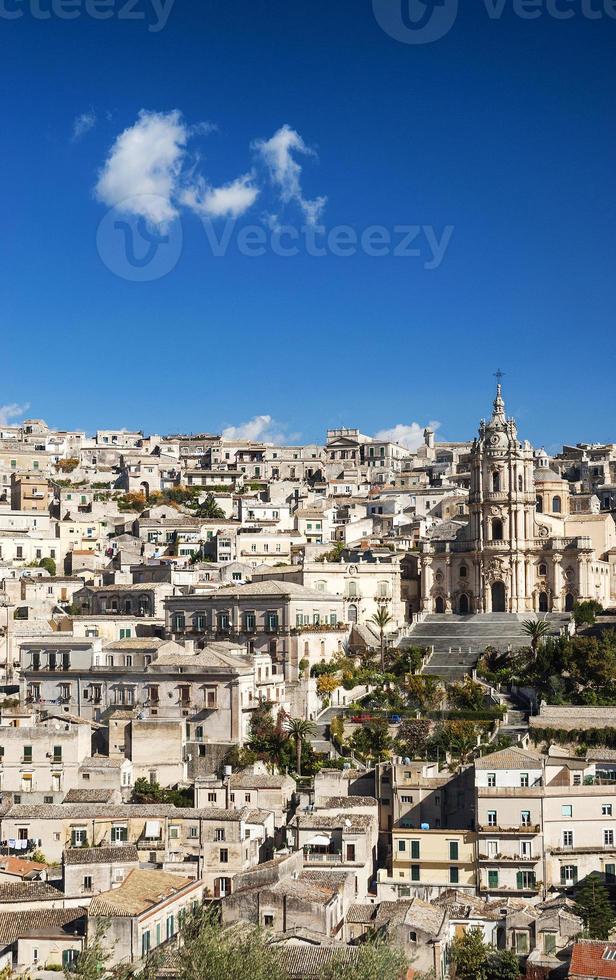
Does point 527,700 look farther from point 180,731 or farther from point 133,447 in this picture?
point 133,447

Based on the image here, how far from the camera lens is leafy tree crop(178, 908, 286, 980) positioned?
125ft

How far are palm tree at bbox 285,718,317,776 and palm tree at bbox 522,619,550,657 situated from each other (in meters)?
13.3

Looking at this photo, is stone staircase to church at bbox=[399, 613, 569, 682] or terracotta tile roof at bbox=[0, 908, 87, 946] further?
stone staircase to church at bbox=[399, 613, 569, 682]

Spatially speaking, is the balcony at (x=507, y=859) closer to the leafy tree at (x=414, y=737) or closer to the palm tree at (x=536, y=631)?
the leafy tree at (x=414, y=737)

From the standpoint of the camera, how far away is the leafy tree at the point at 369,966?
38562 mm

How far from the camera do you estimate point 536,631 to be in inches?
2926

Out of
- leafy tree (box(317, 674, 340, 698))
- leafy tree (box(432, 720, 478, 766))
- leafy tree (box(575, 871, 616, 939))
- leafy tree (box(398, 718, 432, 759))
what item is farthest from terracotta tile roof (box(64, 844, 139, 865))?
leafy tree (box(317, 674, 340, 698))

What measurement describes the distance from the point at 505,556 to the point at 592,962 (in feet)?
147

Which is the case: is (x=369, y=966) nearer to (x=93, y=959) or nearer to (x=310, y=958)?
(x=310, y=958)

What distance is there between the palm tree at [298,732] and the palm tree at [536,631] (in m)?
13.3

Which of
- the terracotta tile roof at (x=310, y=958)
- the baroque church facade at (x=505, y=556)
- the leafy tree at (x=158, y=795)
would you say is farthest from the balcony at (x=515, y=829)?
the baroque church facade at (x=505, y=556)

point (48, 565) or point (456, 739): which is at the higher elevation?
point (48, 565)

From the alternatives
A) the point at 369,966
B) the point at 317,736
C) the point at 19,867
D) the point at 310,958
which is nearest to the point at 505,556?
the point at 317,736

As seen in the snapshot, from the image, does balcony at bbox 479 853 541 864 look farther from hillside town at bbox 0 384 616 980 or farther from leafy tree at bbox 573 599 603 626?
leafy tree at bbox 573 599 603 626
